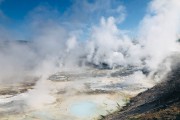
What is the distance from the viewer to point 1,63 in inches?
5022

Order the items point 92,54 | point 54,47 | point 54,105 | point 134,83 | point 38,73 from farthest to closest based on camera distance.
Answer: point 54,47 → point 92,54 → point 38,73 → point 134,83 → point 54,105

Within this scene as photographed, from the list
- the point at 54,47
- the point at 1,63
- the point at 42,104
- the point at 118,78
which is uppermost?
the point at 54,47

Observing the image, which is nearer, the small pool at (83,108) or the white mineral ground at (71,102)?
the white mineral ground at (71,102)

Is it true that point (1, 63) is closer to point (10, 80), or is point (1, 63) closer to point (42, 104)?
point (10, 80)

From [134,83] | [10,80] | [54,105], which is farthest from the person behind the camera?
[10,80]

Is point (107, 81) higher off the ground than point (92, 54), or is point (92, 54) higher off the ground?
point (92, 54)

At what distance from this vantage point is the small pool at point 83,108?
49.2 metres

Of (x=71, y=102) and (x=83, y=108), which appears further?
(x=71, y=102)

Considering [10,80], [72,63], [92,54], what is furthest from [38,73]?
[92,54]

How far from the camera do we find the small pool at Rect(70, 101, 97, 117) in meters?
49.2

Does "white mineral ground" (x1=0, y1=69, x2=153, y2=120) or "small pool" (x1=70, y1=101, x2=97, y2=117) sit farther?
"small pool" (x1=70, y1=101, x2=97, y2=117)

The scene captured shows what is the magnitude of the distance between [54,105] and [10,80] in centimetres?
4430

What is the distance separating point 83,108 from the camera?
52844 mm

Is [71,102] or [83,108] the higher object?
[71,102]
